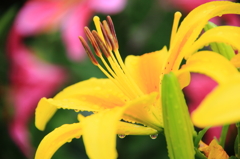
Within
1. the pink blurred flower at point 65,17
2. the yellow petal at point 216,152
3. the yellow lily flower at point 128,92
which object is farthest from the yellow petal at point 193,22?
the pink blurred flower at point 65,17

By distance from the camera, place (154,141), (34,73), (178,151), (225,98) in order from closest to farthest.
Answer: (225,98), (178,151), (34,73), (154,141)

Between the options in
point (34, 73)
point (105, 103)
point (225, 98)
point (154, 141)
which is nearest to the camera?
point (225, 98)

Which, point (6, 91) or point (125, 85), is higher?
point (125, 85)

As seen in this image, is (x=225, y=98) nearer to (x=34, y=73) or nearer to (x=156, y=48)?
(x=34, y=73)

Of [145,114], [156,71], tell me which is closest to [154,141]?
[156,71]

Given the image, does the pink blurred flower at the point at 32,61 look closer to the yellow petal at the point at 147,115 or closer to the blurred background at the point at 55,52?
the blurred background at the point at 55,52


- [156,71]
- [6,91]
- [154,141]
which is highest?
[156,71]

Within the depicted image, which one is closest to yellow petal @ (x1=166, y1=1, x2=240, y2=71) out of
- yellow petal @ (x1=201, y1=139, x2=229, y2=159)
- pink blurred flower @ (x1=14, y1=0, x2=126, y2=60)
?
yellow petal @ (x1=201, y1=139, x2=229, y2=159)

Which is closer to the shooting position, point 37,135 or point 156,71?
point 156,71

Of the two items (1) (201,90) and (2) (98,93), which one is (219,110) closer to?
(2) (98,93)
